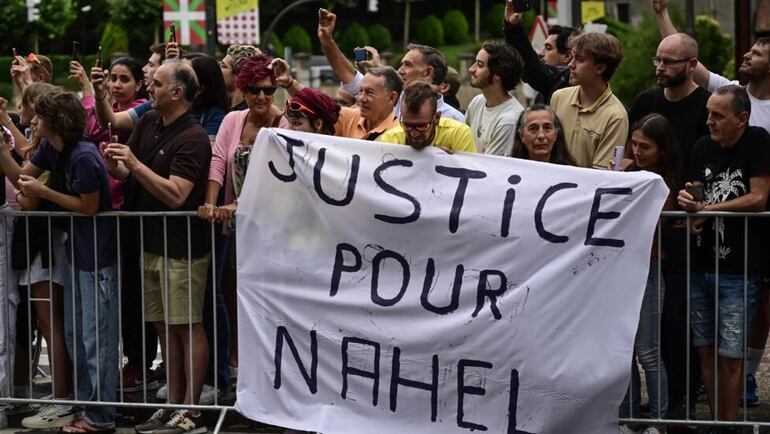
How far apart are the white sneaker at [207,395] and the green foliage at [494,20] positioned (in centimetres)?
7028

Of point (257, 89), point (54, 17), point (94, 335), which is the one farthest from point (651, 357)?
point (54, 17)

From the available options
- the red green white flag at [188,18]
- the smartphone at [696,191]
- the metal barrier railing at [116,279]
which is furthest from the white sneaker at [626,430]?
the red green white flag at [188,18]

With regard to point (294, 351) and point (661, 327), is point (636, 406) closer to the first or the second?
point (661, 327)

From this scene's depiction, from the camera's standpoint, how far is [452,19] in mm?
80938

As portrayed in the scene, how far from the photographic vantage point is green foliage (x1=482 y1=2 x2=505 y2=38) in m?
79.1

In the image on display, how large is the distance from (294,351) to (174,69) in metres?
1.76

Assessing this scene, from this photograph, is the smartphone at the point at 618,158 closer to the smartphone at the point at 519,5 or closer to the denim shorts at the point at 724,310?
the denim shorts at the point at 724,310

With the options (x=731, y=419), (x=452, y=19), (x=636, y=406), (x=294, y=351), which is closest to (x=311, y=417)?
(x=294, y=351)

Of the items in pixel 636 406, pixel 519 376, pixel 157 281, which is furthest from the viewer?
pixel 157 281

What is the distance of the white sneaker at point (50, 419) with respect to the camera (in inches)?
314

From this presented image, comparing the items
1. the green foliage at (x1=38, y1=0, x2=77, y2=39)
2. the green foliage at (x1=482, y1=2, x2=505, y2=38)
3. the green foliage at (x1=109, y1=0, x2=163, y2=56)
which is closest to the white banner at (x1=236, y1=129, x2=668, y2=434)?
the green foliage at (x1=38, y1=0, x2=77, y2=39)

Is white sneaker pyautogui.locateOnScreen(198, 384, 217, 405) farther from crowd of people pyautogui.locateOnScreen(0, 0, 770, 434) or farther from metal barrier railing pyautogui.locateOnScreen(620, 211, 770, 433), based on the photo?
metal barrier railing pyautogui.locateOnScreen(620, 211, 770, 433)

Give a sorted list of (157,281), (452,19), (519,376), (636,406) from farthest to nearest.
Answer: (452,19) → (157,281) → (636,406) → (519,376)

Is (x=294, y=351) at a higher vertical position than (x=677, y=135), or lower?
lower
